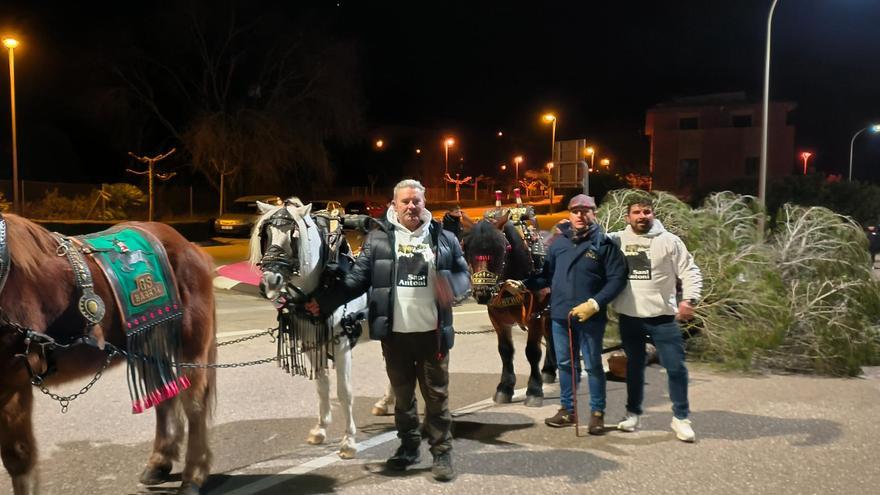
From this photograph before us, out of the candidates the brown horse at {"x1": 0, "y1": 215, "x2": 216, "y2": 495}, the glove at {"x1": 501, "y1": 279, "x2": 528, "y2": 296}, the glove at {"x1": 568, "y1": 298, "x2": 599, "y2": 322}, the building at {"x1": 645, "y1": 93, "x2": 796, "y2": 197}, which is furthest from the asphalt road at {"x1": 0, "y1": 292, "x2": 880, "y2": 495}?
the building at {"x1": 645, "y1": 93, "x2": 796, "y2": 197}

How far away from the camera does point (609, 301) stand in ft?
16.4

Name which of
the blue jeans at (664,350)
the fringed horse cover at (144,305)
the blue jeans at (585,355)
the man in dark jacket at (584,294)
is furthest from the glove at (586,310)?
the fringed horse cover at (144,305)

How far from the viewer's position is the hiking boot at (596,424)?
513cm

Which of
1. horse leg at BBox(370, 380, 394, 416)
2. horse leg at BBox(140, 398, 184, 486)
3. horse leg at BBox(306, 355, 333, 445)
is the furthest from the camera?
horse leg at BBox(370, 380, 394, 416)

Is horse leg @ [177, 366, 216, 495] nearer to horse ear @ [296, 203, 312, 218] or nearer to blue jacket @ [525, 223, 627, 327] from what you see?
horse ear @ [296, 203, 312, 218]

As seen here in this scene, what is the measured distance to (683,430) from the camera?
4.96 meters

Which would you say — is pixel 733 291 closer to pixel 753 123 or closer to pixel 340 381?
pixel 340 381

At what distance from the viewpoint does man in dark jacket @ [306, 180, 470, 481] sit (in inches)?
164

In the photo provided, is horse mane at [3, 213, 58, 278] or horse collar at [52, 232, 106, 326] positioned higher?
horse mane at [3, 213, 58, 278]

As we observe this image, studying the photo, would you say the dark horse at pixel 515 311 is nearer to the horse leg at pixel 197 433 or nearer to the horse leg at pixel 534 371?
the horse leg at pixel 534 371

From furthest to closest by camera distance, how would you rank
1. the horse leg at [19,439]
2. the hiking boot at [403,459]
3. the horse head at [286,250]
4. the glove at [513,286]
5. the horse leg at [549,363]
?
the horse leg at [549,363] < the glove at [513,286] < the hiking boot at [403,459] < the horse head at [286,250] < the horse leg at [19,439]

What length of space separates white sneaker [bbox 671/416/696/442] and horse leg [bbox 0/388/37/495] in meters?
4.26

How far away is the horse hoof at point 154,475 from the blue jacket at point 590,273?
3.10m

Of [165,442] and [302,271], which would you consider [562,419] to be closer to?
[302,271]
